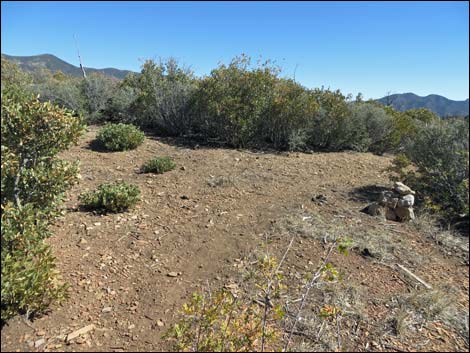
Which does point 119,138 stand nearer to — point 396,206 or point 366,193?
point 366,193

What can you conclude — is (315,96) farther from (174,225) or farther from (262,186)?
(174,225)

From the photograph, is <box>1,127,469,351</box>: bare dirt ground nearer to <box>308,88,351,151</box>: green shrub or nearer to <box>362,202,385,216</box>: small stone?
<box>362,202,385,216</box>: small stone

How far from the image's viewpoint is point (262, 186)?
5141 mm

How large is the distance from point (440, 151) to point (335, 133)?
343 cm

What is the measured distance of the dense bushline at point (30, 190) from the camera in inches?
80.7

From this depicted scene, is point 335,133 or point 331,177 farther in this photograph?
point 335,133

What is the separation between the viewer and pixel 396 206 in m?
4.22

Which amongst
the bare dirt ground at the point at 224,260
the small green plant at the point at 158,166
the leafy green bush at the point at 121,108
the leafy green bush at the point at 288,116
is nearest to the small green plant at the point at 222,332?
the bare dirt ground at the point at 224,260

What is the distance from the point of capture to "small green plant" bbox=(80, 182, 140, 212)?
383cm

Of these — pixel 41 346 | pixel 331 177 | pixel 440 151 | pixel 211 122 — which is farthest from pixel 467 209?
pixel 211 122

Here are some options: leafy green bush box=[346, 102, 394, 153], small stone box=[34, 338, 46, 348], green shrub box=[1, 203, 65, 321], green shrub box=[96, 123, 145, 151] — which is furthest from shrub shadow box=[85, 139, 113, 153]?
leafy green bush box=[346, 102, 394, 153]

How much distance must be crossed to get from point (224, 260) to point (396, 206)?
2.62m

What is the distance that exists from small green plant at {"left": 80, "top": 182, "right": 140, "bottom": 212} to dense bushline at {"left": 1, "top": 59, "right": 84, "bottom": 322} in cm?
123

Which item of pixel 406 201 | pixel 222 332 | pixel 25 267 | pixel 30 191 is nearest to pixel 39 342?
pixel 25 267
